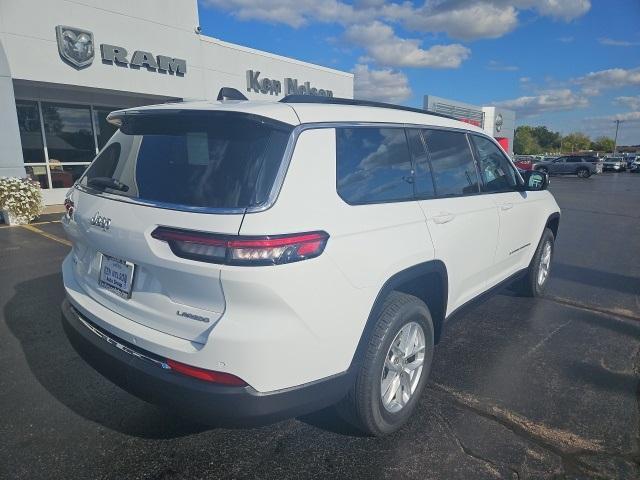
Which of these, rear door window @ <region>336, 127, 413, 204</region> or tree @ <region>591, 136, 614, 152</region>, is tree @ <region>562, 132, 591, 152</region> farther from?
rear door window @ <region>336, 127, 413, 204</region>

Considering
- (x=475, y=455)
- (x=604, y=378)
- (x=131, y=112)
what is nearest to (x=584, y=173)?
(x=604, y=378)

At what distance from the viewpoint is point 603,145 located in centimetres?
12538

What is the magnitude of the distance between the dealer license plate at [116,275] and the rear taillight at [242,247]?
37 centimetres

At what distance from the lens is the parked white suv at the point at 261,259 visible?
1857mm

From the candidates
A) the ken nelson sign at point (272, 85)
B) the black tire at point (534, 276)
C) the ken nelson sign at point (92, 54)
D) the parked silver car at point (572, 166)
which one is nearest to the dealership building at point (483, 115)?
the parked silver car at point (572, 166)

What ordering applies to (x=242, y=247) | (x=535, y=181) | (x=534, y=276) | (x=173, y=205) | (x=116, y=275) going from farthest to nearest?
1. (x=534, y=276)
2. (x=535, y=181)
3. (x=116, y=275)
4. (x=173, y=205)
5. (x=242, y=247)

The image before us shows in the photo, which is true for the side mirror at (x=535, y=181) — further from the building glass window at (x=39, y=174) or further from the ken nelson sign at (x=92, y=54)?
the building glass window at (x=39, y=174)

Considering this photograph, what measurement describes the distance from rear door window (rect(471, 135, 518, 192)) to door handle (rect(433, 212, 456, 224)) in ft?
2.74

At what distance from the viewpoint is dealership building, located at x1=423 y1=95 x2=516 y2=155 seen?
2966 centimetres

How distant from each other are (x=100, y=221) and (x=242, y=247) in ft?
3.20

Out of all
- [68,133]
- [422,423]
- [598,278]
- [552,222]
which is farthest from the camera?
[68,133]

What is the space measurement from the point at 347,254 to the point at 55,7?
12552mm

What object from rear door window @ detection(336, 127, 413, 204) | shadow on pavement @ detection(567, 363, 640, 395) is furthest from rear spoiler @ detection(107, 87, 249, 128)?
shadow on pavement @ detection(567, 363, 640, 395)

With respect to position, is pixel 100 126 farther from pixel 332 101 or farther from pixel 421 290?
pixel 421 290
